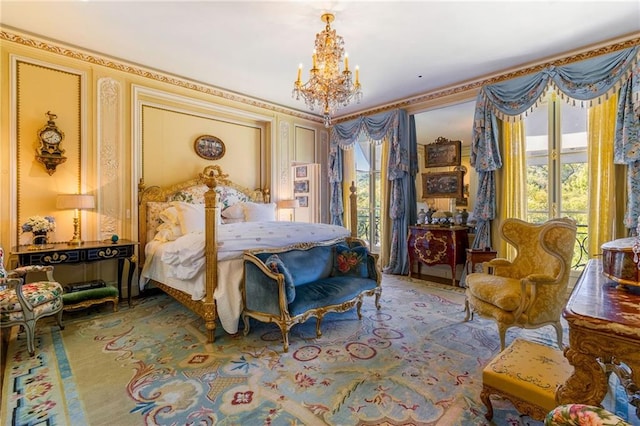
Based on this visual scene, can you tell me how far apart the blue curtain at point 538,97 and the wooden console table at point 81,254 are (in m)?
4.68

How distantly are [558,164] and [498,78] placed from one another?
1417mm

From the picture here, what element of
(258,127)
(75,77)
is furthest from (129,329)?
(258,127)

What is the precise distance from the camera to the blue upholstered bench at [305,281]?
8.91ft

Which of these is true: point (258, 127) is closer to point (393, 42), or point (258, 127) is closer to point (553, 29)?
point (393, 42)

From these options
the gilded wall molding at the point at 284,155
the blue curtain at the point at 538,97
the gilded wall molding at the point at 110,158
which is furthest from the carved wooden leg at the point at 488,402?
the gilded wall molding at the point at 284,155

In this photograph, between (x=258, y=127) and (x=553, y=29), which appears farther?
(x=258, y=127)

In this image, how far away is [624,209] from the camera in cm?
348

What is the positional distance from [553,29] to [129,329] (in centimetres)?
531

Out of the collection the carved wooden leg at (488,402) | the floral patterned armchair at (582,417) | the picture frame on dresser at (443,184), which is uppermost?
the picture frame on dresser at (443,184)

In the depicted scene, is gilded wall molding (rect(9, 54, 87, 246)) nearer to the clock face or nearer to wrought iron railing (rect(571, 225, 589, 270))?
the clock face

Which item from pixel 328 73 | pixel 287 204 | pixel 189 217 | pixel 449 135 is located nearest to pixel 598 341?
pixel 328 73

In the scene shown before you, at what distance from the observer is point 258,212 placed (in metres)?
5.07

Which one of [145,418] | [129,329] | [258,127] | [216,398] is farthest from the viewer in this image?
[258,127]

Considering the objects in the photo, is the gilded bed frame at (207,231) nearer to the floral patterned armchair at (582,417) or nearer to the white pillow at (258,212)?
the white pillow at (258,212)
